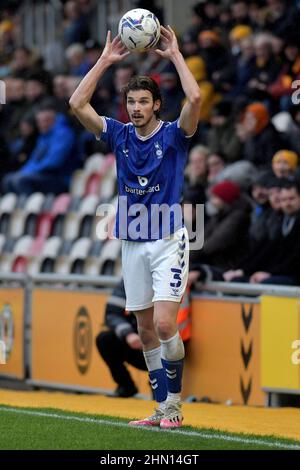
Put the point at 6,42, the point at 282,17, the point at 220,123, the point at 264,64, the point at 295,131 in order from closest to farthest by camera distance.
Answer: 1. the point at 295,131
2. the point at 220,123
3. the point at 264,64
4. the point at 282,17
5. the point at 6,42

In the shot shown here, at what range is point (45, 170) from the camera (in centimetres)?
1833

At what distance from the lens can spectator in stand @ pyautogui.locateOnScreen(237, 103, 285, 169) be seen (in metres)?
14.4

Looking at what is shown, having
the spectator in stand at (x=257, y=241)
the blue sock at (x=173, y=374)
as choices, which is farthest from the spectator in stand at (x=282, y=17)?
the blue sock at (x=173, y=374)

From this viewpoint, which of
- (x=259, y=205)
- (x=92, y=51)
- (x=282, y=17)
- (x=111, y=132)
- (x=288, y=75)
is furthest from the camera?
(x=92, y=51)

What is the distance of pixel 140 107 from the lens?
8922 millimetres

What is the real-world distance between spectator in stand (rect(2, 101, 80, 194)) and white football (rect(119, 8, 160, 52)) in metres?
8.98

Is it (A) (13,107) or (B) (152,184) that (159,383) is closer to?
(B) (152,184)

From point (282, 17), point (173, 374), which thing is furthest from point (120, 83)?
point (173, 374)

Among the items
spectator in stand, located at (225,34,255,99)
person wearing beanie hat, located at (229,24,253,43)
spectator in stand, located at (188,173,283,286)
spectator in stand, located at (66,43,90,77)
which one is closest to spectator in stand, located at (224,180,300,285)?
spectator in stand, located at (188,173,283,286)

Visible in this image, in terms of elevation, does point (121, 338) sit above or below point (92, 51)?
below

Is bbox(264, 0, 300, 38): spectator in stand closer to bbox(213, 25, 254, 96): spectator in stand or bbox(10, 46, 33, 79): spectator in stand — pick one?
bbox(213, 25, 254, 96): spectator in stand

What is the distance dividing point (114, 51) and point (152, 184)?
1.02 metres

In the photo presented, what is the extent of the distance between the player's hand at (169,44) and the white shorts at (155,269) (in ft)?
3.94

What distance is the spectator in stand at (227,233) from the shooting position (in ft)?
42.8
